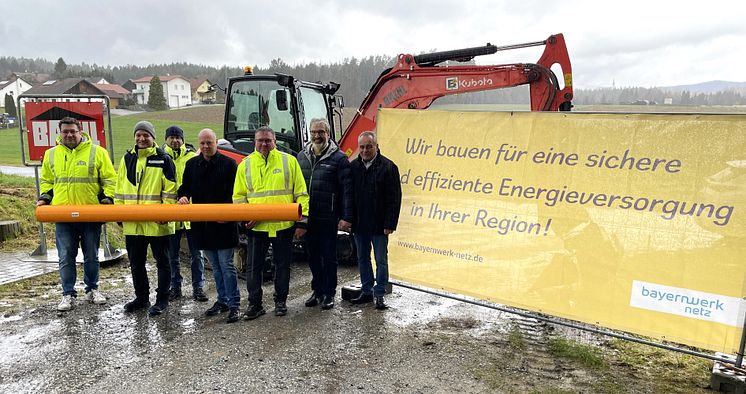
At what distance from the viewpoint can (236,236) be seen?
5.25m

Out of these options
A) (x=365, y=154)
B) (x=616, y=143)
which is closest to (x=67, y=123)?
(x=365, y=154)

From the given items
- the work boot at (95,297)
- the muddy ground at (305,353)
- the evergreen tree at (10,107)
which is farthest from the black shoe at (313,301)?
the evergreen tree at (10,107)

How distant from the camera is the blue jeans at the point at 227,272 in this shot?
16.9 ft

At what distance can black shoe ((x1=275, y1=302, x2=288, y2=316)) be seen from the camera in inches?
207

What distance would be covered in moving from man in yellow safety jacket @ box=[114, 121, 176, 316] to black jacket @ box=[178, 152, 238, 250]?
8.9 inches

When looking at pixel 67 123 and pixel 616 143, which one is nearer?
pixel 616 143

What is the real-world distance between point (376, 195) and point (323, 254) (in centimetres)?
93

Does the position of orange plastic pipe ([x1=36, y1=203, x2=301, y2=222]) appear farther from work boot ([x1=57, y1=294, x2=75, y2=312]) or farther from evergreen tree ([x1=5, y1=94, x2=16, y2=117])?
evergreen tree ([x1=5, y1=94, x2=16, y2=117])

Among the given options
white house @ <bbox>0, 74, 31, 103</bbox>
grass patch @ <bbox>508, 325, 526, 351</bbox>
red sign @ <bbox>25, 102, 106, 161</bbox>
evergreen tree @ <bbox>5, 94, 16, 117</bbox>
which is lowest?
grass patch @ <bbox>508, 325, 526, 351</bbox>

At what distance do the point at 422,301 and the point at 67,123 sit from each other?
13.9 feet

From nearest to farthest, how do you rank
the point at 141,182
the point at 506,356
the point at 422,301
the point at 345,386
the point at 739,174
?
1. the point at 739,174
2. the point at 345,386
3. the point at 506,356
4. the point at 141,182
5. the point at 422,301

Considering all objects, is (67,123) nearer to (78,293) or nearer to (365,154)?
(78,293)

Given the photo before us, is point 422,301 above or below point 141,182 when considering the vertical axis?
below

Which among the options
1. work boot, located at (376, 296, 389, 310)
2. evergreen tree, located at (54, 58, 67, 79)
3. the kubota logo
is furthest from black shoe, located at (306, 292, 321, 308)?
evergreen tree, located at (54, 58, 67, 79)
